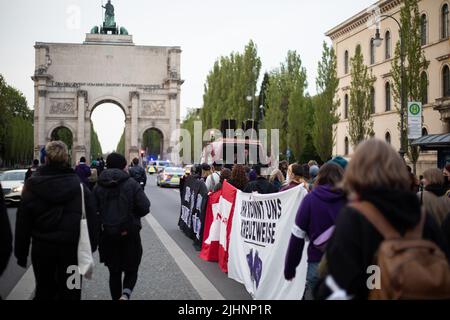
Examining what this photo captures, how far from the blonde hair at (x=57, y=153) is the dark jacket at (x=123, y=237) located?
4.11 feet

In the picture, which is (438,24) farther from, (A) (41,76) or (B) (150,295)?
(A) (41,76)

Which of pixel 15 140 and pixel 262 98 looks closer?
pixel 262 98

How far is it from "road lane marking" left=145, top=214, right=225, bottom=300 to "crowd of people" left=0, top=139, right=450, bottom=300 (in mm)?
1512

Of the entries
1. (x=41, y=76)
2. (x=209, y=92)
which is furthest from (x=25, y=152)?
(x=209, y=92)

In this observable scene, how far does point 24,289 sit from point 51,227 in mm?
3312

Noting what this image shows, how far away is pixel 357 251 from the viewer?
10.7 ft

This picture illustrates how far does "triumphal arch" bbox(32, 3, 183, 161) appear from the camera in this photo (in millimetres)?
82625

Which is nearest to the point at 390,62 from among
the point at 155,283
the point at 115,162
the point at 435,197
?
the point at 155,283

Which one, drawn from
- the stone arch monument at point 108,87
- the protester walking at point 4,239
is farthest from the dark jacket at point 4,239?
the stone arch monument at point 108,87

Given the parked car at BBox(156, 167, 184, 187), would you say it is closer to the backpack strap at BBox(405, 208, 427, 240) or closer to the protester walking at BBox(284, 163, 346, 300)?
the protester walking at BBox(284, 163, 346, 300)

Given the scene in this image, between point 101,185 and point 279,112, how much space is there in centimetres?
5044

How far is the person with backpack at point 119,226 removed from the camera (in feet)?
22.9

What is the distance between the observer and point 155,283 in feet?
29.2

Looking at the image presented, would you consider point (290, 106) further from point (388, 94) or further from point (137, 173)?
point (137, 173)
